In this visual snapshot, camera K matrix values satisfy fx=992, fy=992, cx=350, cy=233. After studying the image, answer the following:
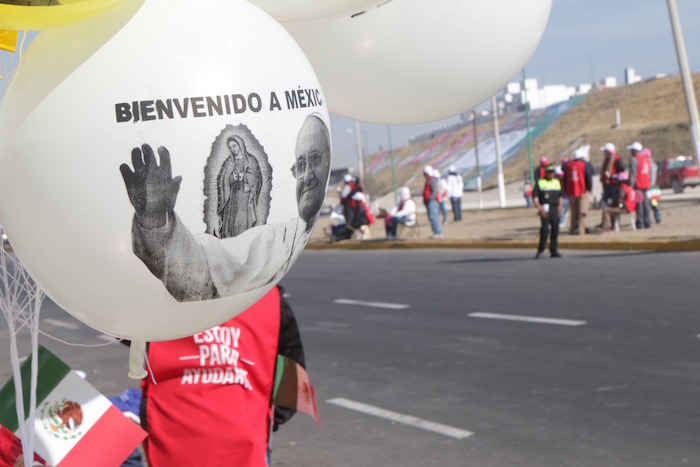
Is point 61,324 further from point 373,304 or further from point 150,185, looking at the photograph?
point 150,185

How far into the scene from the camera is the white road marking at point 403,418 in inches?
231

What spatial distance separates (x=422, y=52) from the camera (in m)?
2.33

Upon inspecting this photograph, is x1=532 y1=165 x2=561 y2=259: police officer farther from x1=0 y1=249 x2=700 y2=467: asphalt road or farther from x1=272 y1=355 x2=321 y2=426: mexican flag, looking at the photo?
x1=272 y1=355 x2=321 y2=426: mexican flag

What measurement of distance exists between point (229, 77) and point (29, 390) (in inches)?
47.2

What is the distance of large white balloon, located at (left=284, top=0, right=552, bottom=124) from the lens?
226 centimetres

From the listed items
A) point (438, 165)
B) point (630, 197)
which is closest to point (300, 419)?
point (630, 197)

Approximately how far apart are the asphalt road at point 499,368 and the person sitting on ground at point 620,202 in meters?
4.09

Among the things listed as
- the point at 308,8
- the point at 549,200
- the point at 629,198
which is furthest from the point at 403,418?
the point at 629,198

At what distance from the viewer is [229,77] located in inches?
64.4

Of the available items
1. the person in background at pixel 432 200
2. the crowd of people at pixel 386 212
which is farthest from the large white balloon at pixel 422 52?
the person in background at pixel 432 200

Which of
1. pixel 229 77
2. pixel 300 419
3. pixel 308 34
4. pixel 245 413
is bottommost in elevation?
pixel 300 419

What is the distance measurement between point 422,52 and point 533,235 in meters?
17.5

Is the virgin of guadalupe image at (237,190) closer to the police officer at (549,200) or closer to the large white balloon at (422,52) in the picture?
the large white balloon at (422,52)

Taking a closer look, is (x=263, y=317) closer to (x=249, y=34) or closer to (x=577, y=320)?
(x=249, y=34)
